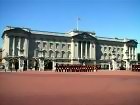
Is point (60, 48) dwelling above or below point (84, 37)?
below

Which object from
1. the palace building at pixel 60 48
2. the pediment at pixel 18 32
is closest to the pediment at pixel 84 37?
the palace building at pixel 60 48

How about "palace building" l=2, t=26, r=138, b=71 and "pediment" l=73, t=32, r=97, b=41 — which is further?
"pediment" l=73, t=32, r=97, b=41

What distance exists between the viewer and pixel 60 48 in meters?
100

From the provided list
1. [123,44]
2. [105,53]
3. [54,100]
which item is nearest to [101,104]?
[54,100]

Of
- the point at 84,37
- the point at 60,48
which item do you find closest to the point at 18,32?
the point at 60,48

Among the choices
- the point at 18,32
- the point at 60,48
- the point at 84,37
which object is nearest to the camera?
the point at 18,32

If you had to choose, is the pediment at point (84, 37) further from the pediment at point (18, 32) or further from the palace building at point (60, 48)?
the pediment at point (18, 32)

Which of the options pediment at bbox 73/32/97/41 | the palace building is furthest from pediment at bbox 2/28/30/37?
pediment at bbox 73/32/97/41

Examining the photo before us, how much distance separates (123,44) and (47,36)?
41328 millimetres

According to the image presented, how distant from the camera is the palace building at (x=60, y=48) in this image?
290 ft

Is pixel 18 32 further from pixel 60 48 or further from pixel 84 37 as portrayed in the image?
pixel 84 37

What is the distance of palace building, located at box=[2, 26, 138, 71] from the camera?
8848cm

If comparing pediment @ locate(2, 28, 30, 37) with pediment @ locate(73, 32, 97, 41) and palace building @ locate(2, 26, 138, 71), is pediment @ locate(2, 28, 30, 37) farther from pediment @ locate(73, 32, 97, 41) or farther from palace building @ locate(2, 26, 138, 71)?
pediment @ locate(73, 32, 97, 41)

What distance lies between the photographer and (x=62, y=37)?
101000mm
